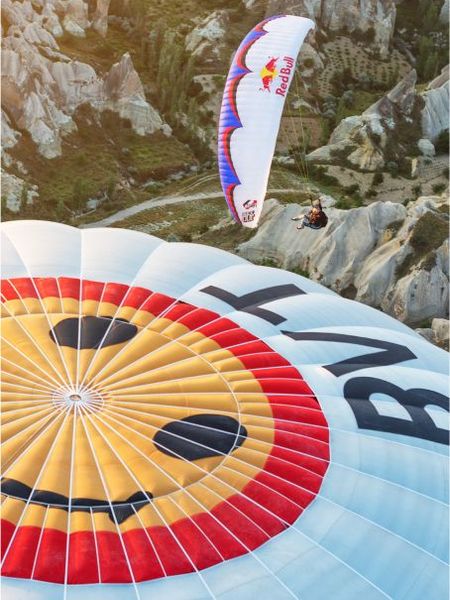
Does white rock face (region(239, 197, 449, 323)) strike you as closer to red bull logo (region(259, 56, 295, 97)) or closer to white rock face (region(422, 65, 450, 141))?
red bull logo (region(259, 56, 295, 97))

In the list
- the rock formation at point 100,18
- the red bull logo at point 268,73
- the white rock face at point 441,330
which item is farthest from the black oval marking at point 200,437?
the rock formation at point 100,18

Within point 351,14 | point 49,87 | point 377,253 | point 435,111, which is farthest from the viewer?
point 351,14

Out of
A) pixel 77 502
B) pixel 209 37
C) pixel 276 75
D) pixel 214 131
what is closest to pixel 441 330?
pixel 276 75

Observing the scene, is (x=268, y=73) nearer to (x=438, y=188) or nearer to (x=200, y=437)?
(x=200, y=437)

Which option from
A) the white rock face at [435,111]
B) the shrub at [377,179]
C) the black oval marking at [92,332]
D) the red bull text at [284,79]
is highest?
the white rock face at [435,111]

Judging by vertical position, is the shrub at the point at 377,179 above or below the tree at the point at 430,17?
below

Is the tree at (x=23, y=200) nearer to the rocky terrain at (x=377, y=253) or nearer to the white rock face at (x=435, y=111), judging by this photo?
the rocky terrain at (x=377, y=253)

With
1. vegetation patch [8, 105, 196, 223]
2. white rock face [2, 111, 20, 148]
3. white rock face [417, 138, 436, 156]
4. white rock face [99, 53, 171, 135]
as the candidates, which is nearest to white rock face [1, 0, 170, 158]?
white rock face [99, 53, 171, 135]
